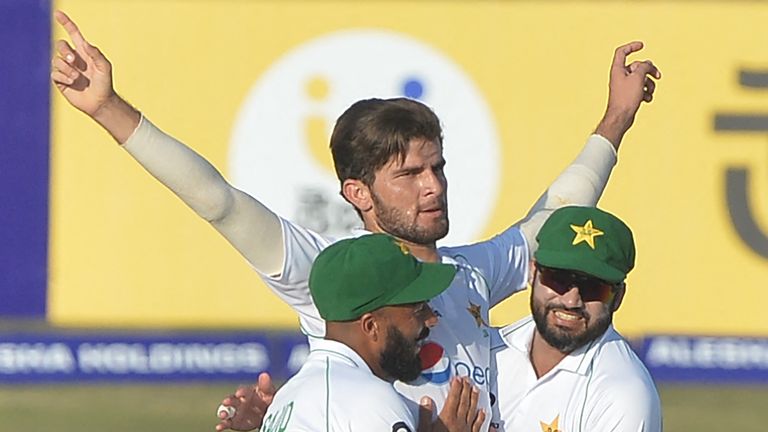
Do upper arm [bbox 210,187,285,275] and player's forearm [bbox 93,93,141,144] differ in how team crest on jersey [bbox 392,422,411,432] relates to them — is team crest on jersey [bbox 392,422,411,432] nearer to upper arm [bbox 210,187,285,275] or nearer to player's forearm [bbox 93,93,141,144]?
upper arm [bbox 210,187,285,275]

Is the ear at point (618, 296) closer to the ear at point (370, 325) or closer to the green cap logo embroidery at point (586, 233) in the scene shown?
the green cap logo embroidery at point (586, 233)

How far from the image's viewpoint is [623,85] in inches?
185

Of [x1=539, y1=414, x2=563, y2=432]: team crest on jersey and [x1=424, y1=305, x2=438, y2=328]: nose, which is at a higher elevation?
[x1=424, y1=305, x2=438, y2=328]: nose

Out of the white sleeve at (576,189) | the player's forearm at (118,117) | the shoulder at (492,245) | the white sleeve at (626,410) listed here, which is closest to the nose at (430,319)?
the white sleeve at (626,410)

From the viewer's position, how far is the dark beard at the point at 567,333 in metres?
3.78

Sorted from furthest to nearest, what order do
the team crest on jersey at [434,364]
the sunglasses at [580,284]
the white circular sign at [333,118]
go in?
the white circular sign at [333,118], the sunglasses at [580,284], the team crest on jersey at [434,364]

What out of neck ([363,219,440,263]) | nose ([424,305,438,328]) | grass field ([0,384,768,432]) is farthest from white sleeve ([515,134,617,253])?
grass field ([0,384,768,432])

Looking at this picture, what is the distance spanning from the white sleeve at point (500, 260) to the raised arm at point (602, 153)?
0.08 meters

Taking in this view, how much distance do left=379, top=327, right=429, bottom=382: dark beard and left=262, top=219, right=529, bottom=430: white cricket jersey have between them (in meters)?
0.12

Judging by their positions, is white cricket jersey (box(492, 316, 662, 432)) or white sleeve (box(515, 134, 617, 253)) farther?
white sleeve (box(515, 134, 617, 253))

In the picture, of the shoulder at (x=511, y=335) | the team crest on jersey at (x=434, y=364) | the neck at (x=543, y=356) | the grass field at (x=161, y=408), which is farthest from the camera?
the grass field at (x=161, y=408)

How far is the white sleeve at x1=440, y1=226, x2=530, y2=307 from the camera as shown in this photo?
13.8ft

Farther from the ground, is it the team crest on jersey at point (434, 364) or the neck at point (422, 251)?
the neck at point (422, 251)

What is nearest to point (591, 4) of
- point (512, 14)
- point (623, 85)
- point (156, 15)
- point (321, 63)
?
point (512, 14)
